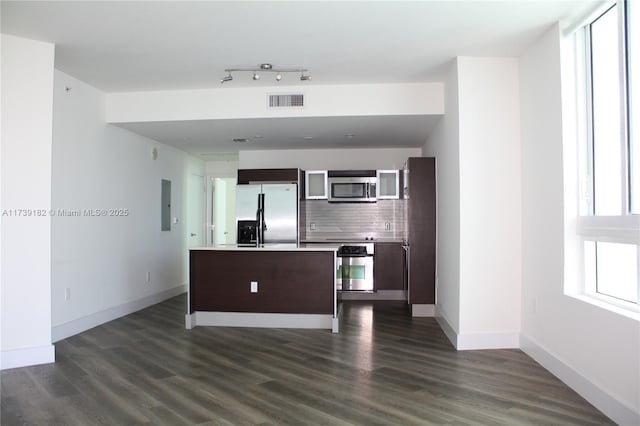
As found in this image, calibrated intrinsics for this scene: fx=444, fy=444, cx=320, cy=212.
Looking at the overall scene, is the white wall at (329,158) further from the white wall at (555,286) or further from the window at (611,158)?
the window at (611,158)

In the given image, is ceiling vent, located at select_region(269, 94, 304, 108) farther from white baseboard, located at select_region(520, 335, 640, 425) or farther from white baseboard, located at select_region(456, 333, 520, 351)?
white baseboard, located at select_region(520, 335, 640, 425)

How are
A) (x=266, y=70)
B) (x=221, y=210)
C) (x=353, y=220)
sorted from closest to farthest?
(x=266, y=70) < (x=353, y=220) < (x=221, y=210)

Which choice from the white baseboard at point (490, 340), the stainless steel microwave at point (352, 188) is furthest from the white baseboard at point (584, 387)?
the stainless steel microwave at point (352, 188)

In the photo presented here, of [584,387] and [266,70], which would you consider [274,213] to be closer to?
[266,70]

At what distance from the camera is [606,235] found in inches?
117

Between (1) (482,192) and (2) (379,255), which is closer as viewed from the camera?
(1) (482,192)

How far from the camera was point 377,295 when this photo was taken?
6988 mm

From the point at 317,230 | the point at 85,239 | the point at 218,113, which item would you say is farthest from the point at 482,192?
the point at 85,239

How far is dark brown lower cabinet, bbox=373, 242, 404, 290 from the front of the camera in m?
6.72

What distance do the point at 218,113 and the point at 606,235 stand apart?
403 centimetres

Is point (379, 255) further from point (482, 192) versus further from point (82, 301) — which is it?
point (82, 301)

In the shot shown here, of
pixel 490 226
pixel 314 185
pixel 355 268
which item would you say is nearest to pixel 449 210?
pixel 490 226

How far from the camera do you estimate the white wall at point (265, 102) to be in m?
5.03

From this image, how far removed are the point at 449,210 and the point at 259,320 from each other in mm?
2419
